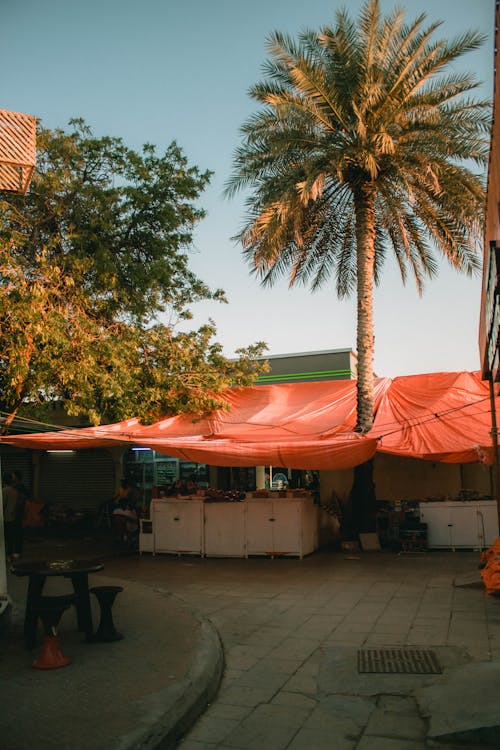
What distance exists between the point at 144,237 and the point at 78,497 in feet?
34.4

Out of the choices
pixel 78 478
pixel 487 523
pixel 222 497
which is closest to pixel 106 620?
pixel 222 497

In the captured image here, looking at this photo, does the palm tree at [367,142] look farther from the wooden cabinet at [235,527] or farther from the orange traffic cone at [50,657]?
the orange traffic cone at [50,657]

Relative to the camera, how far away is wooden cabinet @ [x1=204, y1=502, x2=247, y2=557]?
13578 millimetres

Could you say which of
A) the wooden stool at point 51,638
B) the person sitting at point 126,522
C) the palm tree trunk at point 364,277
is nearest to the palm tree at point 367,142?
the palm tree trunk at point 364,277

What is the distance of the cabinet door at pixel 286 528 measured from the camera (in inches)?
519

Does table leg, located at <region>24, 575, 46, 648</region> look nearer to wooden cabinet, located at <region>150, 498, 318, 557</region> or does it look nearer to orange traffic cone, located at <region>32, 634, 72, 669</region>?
orange traffic cone, located at <region>32, 634, 72, 669</region>

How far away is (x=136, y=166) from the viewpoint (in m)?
16.1

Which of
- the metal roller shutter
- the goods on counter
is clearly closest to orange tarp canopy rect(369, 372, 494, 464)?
the goods on counter

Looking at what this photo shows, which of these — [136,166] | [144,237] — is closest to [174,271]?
[144,237]

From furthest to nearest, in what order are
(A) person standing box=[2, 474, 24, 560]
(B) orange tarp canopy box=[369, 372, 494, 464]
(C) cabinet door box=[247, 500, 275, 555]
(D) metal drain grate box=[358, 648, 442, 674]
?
(C) cabinet door box=[247, 500, 275, 555]
(B) orange tarp canopy box=[369, 372, 494, 464]
(A) person standing box=[2, 474, 24, 560]
(D) metal drain grate box=[358, 648, 442, 674]

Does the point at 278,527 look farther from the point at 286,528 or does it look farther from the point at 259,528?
the point at 259,528

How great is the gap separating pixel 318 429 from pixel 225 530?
3075 mm

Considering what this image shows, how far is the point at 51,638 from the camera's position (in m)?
5.63

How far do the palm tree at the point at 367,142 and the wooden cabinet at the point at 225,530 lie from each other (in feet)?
11.0
